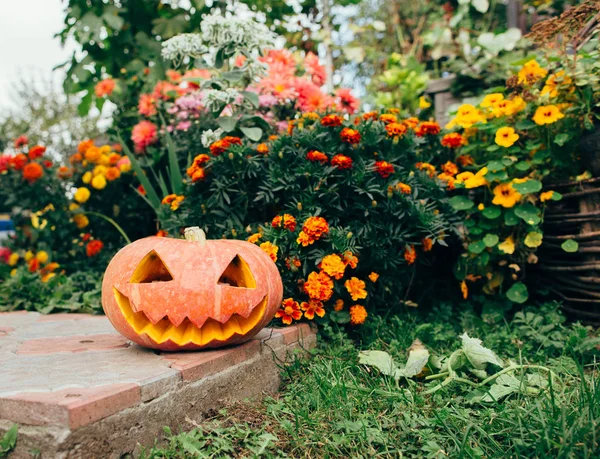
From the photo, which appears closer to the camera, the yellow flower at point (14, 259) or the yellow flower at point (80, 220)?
the yellow flower at point (80, 220)

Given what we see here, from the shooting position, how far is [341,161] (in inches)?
86.0

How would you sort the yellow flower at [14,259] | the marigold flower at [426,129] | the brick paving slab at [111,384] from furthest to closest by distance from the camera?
the yellow flower at [14,259], the marigold flower at [426,129], the brick paving slab at [111,384]

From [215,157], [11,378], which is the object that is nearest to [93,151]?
[215,157]

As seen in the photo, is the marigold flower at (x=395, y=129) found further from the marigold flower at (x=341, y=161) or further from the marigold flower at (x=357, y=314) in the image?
the marigold flower at (x=357, y=314)

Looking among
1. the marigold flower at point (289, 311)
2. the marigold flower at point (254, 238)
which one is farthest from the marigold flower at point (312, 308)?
the marigold flower at point (254, 238)

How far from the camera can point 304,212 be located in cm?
222

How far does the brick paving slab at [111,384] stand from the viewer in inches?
42.9

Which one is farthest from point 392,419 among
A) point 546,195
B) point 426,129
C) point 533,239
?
point 426,129

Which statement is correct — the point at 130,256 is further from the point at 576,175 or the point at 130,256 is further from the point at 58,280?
the point at 576,175

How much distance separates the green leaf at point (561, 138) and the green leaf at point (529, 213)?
0.31 meters

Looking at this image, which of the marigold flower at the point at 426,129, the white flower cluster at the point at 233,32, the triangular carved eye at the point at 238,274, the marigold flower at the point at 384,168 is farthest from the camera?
the marigold flower at the point at 426,129

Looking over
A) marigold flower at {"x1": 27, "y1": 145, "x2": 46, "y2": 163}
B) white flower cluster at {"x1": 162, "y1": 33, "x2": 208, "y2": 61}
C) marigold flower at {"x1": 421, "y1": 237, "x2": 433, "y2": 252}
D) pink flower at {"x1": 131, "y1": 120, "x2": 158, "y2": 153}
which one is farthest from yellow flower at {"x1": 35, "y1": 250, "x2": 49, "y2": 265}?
marigold flower at {"x1": 421, "y1": 237, "x2": 433, "y2": 252}

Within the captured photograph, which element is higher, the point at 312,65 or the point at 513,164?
the point at 312,65

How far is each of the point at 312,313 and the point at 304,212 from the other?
45cm
